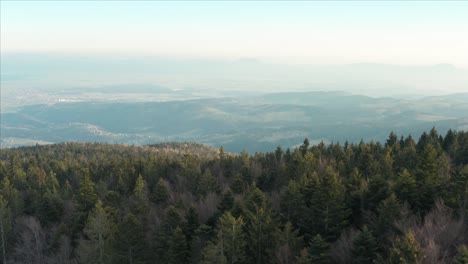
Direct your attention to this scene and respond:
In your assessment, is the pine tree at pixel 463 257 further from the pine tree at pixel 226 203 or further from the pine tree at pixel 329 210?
the pine tree at pixel 226 203

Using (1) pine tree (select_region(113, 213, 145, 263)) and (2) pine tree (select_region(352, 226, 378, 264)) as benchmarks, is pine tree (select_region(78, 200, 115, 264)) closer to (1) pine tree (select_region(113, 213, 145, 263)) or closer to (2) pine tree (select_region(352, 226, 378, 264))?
(1) pine tree (select_region(113, 213, 145, 263))

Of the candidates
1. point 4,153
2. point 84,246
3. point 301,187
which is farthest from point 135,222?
point 4,153

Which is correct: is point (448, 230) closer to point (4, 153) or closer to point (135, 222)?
point (135, 222)

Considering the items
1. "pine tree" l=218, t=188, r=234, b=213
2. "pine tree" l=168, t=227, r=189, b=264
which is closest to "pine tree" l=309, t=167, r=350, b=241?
"pine tree" l=218, t=188, r=234, b=213

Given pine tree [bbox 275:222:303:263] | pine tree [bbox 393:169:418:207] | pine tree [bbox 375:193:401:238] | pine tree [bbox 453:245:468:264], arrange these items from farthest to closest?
pine tree [bbox 393:169:418:207]
pine tree [bbox 375:193:401:238]
pine tree [bbox 275:222:303:263]
pine tree [bbox 453:245:468:264]

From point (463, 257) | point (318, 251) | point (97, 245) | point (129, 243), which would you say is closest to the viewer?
point (463, 257)

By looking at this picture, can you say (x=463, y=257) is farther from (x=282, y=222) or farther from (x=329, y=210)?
(x=282, y=222)

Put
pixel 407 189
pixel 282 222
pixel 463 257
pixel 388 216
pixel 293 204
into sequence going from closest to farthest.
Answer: pixel 463 257, pixel 388 216, pixel 407 189, pixel 293 204, pixel 282 222

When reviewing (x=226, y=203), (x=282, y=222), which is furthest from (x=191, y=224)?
(x=282, y=222)
